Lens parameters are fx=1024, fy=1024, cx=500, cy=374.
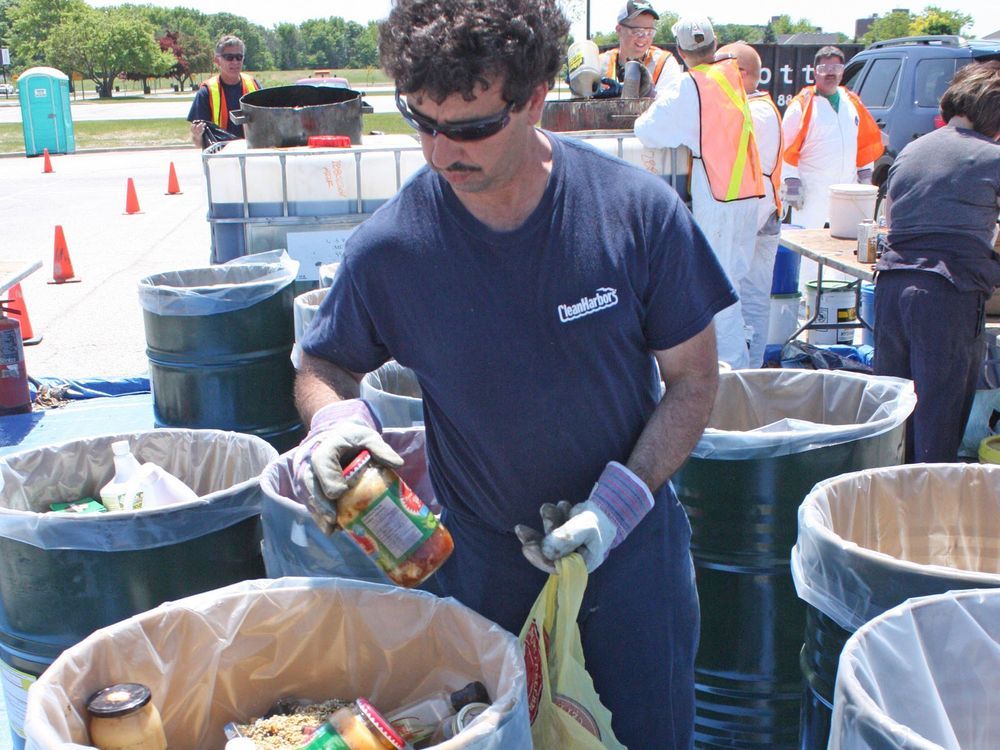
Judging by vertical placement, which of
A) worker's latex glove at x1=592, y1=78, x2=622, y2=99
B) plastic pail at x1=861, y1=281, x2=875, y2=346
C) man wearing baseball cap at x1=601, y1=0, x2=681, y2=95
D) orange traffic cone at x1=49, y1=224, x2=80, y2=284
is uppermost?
man wearing baseball cap at x1=601, y1=0, x2=681, y2=95

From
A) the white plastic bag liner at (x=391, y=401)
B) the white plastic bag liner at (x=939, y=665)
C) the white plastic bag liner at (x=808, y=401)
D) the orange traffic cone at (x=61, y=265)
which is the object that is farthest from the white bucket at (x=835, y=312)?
the orange traffic cone at (x=61, y=265)

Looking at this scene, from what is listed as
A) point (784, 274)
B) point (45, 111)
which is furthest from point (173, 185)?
point (784, 274)

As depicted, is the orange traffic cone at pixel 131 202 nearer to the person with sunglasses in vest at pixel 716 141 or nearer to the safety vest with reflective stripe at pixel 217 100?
the safety vest with reflective stripe at pixel 217 100

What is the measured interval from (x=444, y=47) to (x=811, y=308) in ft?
18.3

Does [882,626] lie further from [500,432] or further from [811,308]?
[811,308]

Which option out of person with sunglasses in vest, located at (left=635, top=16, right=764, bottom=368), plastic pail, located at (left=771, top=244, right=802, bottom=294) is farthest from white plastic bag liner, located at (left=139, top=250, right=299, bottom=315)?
plastic pail, located at (left=771, top=244, right=802, bottom=294)

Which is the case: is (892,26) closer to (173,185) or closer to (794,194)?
(173,185)

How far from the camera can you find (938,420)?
4.33 m

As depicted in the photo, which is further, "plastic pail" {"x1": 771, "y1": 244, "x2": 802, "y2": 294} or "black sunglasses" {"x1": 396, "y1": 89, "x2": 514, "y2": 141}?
"plastic pail" {"x1": 771, "y1": 244, "x2": 802, "y2": 294}

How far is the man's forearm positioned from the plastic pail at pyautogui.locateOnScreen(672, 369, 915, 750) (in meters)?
0.96

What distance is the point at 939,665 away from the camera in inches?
63.8

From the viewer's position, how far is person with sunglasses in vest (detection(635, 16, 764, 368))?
5762 millimetres

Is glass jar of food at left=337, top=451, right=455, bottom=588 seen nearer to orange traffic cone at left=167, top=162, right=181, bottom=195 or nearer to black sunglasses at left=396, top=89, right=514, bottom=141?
black sunglasses at left=396, top=89, right=514, bottom=141

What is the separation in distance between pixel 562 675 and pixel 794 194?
710 cm
